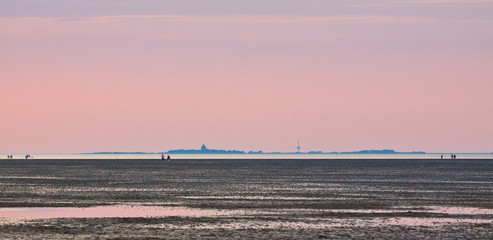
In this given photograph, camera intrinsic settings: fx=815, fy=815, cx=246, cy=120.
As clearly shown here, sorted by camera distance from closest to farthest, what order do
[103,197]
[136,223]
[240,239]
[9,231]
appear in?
[240,239] → [9,231] → [136,223] → [103,197]

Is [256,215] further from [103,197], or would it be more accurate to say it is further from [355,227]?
[103,197]

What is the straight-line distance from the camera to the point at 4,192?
56844mm

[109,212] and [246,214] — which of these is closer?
[246,214]

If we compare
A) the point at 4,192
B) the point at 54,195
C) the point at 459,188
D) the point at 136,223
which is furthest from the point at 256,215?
the point at 459,188

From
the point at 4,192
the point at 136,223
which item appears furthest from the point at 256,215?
the point at 4,192

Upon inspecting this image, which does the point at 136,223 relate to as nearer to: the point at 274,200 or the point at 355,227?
the point at 355,227

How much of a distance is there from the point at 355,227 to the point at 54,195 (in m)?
26.7

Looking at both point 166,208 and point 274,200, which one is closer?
point 166,208

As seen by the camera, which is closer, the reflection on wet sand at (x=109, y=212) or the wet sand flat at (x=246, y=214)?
the wet sand flat at (x=246, y=214)

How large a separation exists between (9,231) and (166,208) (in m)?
12.4

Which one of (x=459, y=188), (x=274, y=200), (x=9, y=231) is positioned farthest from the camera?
(x=459, y=188)

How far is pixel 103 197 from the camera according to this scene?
172ft

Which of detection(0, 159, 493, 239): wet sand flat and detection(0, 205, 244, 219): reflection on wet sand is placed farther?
detection(0, 205, 244, 219): reflection on wet sand

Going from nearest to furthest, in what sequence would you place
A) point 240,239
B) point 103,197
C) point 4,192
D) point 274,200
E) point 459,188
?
point 240,239 < point 274,200 < point 103,197 < point 4,192 < point 459,188
